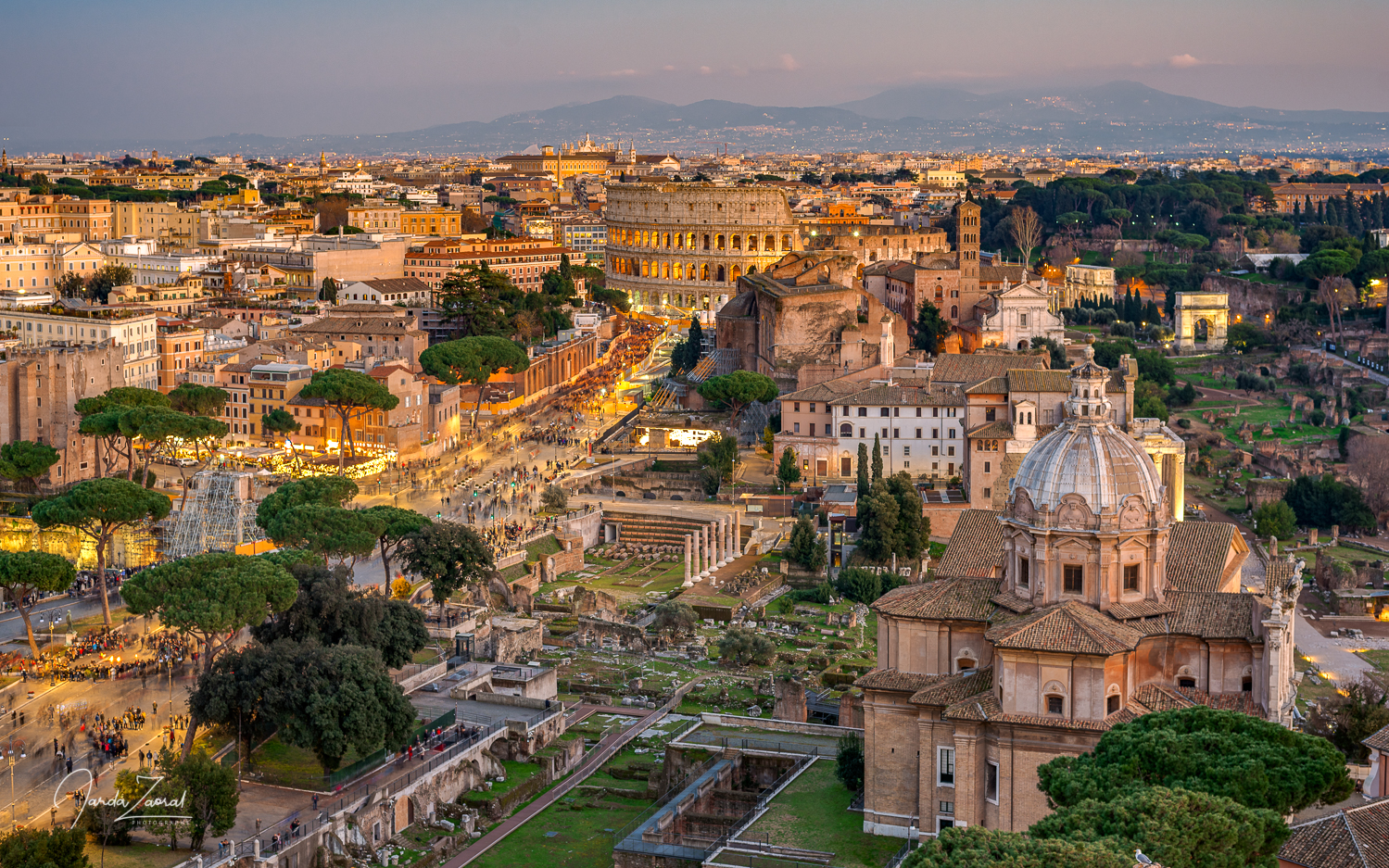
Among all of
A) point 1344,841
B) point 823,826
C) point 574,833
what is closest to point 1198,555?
point 823,826

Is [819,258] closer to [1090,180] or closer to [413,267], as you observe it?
[413,267]

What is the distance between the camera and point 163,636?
40625 mm

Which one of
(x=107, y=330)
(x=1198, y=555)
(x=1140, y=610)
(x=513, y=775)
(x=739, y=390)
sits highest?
(x=107, y=330)

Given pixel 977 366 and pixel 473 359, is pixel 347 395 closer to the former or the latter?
pixel 473 359

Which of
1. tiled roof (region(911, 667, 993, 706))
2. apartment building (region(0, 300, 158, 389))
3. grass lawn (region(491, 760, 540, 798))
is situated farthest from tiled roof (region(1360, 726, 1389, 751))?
apartment building (region(0, 300, 158, 389))

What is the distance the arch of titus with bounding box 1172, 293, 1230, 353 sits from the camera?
95000 millimetres

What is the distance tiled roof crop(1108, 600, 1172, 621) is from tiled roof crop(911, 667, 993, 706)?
229 cm

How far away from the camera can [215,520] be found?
48.8 m

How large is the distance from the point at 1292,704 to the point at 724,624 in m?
19.3

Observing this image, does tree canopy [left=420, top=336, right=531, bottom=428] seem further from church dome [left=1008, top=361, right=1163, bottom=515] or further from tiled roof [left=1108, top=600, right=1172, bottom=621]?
tiled roof [left=1108, top=600, right=1172, bottom=621]

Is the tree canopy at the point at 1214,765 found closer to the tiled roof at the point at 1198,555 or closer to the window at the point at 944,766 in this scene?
the window at the point at 944,766

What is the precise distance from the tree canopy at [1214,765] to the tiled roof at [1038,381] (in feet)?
95.6

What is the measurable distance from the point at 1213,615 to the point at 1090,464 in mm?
3308

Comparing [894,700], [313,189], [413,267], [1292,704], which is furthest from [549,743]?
[313,189]
